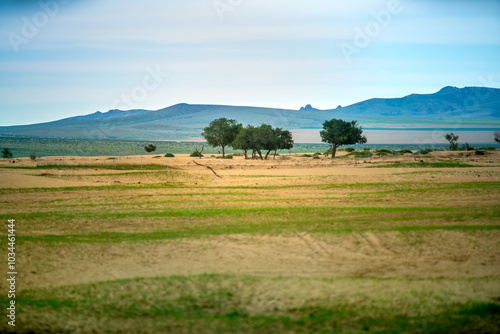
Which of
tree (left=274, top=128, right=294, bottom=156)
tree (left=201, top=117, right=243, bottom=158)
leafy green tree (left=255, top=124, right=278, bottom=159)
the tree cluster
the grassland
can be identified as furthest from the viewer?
tree (left=201, top=117, right=243, bottom=158)

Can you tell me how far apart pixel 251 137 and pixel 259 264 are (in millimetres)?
55222

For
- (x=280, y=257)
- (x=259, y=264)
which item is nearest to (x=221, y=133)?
(x=280, y=257)

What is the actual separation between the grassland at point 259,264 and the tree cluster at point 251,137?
43013 mm

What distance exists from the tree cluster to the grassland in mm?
43013

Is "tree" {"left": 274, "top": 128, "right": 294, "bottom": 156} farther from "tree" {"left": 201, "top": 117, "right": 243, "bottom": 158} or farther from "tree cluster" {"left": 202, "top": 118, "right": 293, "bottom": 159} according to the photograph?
"tree" {"left": 201, "top": 117, "right": 243, "bottom": 158}

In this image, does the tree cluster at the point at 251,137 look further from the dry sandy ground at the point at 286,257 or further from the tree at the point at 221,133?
the dry sandy ground at the point at 286,257

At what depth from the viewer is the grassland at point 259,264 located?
9.92m

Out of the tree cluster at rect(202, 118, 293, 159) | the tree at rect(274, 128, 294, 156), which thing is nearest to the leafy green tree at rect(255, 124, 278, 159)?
the tree cluster at rect(202, 118, 293, 159)

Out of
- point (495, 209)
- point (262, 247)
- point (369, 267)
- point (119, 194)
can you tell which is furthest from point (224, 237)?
point (119, 194)

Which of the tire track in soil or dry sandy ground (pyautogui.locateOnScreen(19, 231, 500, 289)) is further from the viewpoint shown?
the tire track in soil

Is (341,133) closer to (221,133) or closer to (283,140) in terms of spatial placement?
(283,140)

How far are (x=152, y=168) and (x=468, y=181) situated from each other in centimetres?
2573

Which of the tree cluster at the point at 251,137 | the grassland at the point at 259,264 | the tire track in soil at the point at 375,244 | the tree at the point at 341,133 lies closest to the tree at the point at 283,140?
the tree cluster at the point at 251,137

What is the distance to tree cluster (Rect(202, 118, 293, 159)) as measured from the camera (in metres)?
67.9
